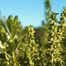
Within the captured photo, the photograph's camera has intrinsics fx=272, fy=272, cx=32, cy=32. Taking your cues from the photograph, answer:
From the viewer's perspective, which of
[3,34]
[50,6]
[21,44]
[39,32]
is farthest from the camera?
[39,32]

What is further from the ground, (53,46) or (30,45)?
(30,45)

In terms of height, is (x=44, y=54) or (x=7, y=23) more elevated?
(x=7, y=23)

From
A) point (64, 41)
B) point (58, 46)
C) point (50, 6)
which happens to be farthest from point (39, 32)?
point (58, 46)

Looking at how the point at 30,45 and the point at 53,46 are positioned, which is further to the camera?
the point at 30,45

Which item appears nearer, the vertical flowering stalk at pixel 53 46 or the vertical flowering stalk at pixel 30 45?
the vertical flowering stalk at pixel 53 46

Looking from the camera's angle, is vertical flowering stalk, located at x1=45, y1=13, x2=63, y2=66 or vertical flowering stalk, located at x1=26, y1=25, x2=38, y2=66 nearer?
vertical flowering stalk, located at x1=45, y1=13, x2=63, y2=66

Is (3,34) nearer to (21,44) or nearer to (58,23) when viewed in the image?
(21,44)

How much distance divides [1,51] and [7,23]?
1099mm

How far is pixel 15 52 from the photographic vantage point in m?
10.1

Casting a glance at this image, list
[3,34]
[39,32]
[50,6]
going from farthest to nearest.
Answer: [39,32] → [50,6] → [3,34]

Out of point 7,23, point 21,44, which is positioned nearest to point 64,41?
point 21,44

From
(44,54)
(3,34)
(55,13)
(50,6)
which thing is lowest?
(44,54)

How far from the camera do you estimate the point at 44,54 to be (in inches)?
401

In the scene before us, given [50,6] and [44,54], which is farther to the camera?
[50,6]
